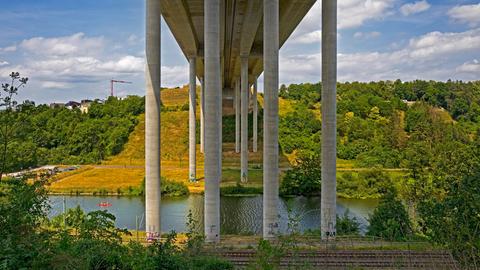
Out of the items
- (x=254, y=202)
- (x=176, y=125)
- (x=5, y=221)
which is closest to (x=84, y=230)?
(x=5, y=221)

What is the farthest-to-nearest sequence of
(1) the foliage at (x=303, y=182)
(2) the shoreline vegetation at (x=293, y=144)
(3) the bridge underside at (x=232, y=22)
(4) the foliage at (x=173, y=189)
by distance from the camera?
(2) the shoreline vegetation at (x=293, y=144) < (1) the foliage at (x=303, y=182) < (4) the foliage at (x=173, y=189) < (3) the bridge underside at (x=232, y=22)

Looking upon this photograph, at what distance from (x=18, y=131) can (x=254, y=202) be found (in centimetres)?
3087

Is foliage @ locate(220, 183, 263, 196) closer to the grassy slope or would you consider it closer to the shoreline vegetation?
the shoreline vegetation

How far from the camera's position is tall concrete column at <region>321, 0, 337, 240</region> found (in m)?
21.6

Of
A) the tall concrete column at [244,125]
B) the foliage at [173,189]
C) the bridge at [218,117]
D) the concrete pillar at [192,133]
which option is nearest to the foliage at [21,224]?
the bridge at [218,117]

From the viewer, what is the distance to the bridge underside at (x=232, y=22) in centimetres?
3269

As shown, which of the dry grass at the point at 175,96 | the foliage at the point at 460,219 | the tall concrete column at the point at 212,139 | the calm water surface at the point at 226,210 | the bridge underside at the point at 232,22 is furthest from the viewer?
the dry grass at the point at 175,96

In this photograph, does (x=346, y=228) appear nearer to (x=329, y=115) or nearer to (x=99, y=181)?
(x=329, y=115)

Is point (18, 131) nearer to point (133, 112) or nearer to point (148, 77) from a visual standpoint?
point (148, 77)

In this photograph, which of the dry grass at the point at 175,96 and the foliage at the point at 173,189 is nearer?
the foliage at the point at 173,189

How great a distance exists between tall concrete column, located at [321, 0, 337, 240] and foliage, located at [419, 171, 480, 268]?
14055 mm

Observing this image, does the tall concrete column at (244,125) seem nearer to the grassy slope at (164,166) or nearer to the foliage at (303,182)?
the grassy slope at (164,166)

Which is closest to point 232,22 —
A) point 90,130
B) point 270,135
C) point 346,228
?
point 270,135

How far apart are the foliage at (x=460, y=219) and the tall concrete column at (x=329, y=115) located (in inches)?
553
